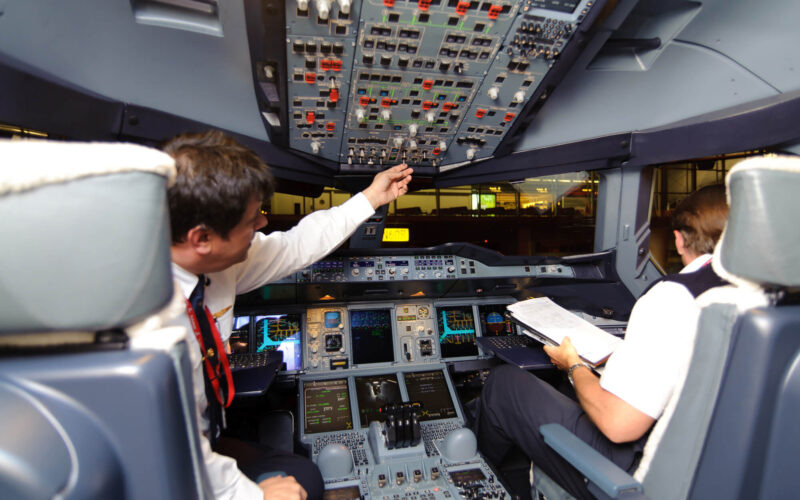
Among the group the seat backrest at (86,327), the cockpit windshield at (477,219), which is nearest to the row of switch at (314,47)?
the seat backrest at (86,327)

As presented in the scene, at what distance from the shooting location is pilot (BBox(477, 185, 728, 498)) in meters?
1.06

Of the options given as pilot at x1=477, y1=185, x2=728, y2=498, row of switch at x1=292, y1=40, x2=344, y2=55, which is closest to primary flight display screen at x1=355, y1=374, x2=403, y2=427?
pilot at x1=477, y1=185, x2=728, y2=498

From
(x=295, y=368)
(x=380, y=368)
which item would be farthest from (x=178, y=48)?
(x=380, y=368)

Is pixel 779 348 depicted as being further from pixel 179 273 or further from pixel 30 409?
pixel 179 273

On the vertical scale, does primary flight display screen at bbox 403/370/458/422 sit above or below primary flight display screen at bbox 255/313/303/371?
below

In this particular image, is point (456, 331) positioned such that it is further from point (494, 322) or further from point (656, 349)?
point (656, 349)

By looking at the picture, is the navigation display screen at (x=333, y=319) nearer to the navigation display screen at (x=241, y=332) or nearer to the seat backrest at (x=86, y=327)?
the navigation display screen at (x=241, y=332)

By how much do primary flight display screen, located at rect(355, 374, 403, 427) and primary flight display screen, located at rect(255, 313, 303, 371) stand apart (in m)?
0.37

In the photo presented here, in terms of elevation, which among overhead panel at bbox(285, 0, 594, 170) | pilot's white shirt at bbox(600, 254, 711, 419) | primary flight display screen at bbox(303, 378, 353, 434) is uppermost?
overhead panel at bbox(285, 0, 594, 170)

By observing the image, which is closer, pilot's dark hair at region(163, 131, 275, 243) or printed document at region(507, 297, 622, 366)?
pilot's dark hair at region(163, 131, 275, 243)

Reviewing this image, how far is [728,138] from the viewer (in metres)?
1.96

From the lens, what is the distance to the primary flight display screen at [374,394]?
7.22 ft

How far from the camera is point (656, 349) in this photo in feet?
3.53

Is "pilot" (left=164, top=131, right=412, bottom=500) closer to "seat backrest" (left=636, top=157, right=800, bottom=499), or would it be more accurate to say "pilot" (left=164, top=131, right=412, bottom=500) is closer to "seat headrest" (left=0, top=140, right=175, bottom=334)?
"seat headrest" (left=0, top=140, right=175, bottom=334)
